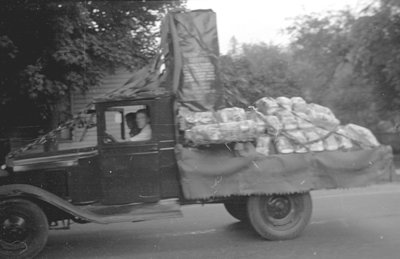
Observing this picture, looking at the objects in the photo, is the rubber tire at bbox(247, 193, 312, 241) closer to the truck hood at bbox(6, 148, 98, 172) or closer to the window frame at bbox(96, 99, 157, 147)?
the window frame at bbox(96, 99, 157, 147)

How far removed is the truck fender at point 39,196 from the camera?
573cm

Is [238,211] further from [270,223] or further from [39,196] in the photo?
[39,196]

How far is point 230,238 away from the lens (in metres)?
6.64

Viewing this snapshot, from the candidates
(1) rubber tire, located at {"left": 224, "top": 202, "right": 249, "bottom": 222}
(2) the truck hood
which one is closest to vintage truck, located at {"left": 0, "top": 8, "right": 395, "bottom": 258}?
(2) the truck hood

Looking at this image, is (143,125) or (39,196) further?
(143,125)

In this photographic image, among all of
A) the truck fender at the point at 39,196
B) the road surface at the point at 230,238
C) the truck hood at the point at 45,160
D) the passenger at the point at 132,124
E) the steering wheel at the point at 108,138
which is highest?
the passenger at the point at 132,124

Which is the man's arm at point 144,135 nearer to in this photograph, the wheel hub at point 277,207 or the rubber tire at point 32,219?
the rubber tire at point 32,219

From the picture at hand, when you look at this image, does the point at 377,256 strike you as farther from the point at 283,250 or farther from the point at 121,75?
the point at 121,75

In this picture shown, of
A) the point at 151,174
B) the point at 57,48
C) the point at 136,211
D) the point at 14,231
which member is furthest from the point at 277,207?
the point at 57,48

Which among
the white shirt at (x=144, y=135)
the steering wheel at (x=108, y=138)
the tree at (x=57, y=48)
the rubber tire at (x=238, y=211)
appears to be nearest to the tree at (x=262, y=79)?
the tree at (x=57, y=48)

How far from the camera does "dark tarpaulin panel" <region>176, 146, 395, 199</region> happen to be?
6.16m

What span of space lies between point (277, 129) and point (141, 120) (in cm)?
181

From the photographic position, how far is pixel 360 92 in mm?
16438

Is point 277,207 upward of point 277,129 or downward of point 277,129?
downward
